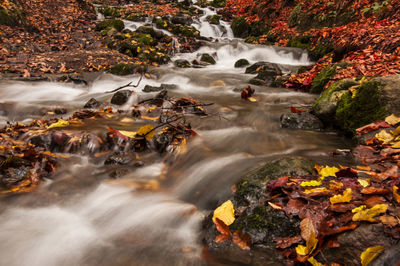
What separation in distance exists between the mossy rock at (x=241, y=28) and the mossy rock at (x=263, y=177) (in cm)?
1525

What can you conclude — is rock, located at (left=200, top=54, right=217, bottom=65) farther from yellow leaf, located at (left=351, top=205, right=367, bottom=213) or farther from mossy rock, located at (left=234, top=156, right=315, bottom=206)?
yellow leaf, located at (left=351, top=205, right=367, bottom=213)

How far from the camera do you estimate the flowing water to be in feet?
6.65

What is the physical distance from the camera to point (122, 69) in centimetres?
830

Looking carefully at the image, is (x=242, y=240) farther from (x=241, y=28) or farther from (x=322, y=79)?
(x=241, y=28)

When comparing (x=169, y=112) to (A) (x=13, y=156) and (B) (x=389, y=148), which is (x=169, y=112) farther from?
(B) (x=389, y=148)

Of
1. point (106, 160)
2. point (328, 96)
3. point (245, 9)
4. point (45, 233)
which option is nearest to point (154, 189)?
point (106, 160)

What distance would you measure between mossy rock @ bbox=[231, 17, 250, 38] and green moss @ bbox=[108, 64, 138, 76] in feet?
33.3

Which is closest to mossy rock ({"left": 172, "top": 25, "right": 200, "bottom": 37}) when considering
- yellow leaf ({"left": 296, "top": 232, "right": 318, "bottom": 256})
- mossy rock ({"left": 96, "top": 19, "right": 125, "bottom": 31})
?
mossy rock ({"left": 96, "top": 19, "right": 125, "bottom": 31})

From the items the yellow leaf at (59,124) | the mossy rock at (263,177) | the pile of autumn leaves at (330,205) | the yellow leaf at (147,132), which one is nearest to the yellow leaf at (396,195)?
the pile of autumn leaves at (330,205)

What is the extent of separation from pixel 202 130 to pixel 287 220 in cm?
260

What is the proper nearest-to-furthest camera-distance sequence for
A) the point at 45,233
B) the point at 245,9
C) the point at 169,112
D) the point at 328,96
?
the point at 45,233
the point at 328,96
the point at 169,112
the point at 245,9

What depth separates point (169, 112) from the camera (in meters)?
4.60

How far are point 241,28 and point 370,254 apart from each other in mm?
16727

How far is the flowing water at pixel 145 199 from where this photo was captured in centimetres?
203
